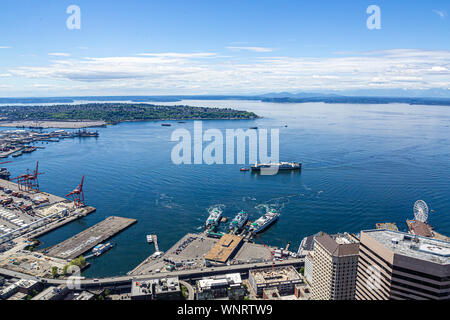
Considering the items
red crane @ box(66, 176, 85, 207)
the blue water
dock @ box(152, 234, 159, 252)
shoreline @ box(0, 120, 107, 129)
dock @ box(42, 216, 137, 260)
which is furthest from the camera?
shoreline @ box(0, 120, 107, 129)

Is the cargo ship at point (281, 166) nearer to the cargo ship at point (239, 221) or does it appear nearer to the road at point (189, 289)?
the cargo ship at point (239, 221)

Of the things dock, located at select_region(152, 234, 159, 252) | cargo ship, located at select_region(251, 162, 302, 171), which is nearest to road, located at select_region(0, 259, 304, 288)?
dock, located at select_region(152, 234, 159, 252)

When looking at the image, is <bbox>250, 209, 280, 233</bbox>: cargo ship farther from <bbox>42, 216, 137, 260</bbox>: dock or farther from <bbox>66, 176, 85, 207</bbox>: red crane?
<bbox>66, 176, 85, 207</bbox>: red crane

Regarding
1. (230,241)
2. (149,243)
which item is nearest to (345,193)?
(230,241)

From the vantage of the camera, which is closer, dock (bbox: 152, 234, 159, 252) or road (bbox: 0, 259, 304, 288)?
road (bbox: 0, 259, 304, 288)

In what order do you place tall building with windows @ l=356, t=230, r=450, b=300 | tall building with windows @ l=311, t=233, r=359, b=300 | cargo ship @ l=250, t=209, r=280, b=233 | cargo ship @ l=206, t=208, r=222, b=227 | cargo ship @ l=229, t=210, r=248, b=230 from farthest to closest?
1. cargo ship @ l=206, t=208, r=222, b=227
2. cargo ship @ l=229, t=210, r=248, b=230
3. cargo ship @ l=250, t=209, r=280, b=233
4. tall building with windows @ l=311, t=233, r=359, b=300
5. tall building with windows @ l=356, t=230, r=450, b=300
